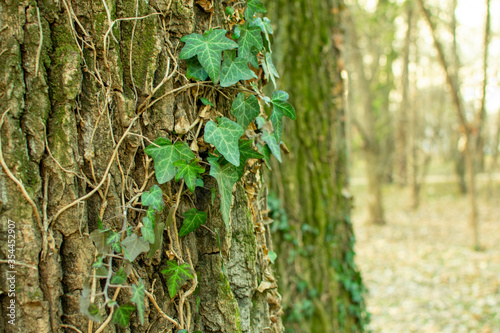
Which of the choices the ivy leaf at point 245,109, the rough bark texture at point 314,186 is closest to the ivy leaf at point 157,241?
the ivy leaf at point 245,109

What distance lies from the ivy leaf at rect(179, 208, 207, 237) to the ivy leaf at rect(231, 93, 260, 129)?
273mm

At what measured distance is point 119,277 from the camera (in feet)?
2.78

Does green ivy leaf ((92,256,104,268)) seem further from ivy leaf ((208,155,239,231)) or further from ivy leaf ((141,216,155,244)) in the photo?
ivy leaf ((208,155,239,231))

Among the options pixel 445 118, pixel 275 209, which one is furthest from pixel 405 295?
pixel 445 118

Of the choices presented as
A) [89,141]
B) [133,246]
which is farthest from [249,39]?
[133,246]

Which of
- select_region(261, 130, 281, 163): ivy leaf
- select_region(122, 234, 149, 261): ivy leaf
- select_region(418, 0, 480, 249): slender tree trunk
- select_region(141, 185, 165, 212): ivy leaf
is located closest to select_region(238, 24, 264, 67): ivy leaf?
select_region(261, 130, 281, 163): ivy leaf

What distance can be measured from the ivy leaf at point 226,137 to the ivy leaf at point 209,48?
118 mm

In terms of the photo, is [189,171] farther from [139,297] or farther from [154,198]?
[139,297]

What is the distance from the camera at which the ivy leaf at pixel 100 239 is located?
85 centimetres

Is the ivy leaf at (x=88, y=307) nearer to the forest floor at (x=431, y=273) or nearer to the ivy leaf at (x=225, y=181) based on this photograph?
the ivy leaf at (x=225, y=181)

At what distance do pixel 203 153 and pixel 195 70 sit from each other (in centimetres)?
23

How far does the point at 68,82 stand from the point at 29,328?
0.59 m

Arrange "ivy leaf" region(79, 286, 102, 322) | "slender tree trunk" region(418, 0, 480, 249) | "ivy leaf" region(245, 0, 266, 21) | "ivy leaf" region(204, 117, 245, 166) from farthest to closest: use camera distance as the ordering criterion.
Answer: "slender tree trunk" region(418, 0, 480, 249)
"ivy leaf" region(245, 0, 266, 21)
"ivy leaf" region(204, 117, 245, 166)
"ivy leaf" region(79, 286, 102, 322)

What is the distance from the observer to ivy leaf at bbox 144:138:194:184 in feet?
2.90
